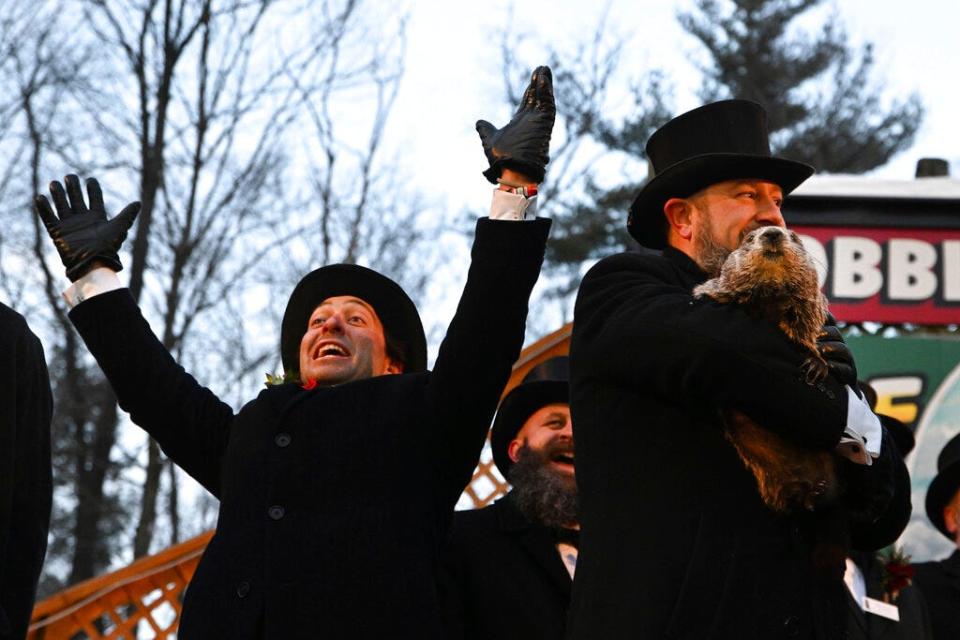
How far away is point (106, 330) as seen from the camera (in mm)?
4352

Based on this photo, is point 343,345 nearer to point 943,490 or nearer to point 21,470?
point 21,470

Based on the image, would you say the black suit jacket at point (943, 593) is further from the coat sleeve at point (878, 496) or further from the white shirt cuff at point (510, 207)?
the white shirt cuff at point (510, 207)

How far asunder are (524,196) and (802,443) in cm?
109

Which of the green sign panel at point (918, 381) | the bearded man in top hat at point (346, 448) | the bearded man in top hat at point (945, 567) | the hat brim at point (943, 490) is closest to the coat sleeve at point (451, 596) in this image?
the bearded man in top hat at point (346, 448)

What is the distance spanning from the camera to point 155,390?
429 centimetres

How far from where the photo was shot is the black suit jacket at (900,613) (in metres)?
5.17

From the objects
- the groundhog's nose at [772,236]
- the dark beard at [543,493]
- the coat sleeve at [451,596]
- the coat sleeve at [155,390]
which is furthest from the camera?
the dark beard at [543,493]

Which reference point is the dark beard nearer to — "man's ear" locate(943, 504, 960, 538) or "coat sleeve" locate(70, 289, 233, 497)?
"coat sleeve" locate(70, 289, 233, 497)

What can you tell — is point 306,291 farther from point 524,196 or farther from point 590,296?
point 590,296

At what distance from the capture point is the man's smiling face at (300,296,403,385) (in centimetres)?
434

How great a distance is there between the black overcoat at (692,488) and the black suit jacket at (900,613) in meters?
2.11

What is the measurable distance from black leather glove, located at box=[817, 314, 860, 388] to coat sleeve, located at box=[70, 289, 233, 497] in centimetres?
183

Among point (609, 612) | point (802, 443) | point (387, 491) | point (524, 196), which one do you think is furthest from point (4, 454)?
point (802, 443)

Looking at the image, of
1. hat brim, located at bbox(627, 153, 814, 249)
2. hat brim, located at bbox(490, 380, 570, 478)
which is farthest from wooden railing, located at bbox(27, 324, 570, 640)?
hat brim, located at bbox(627, 153, 814, 249)
